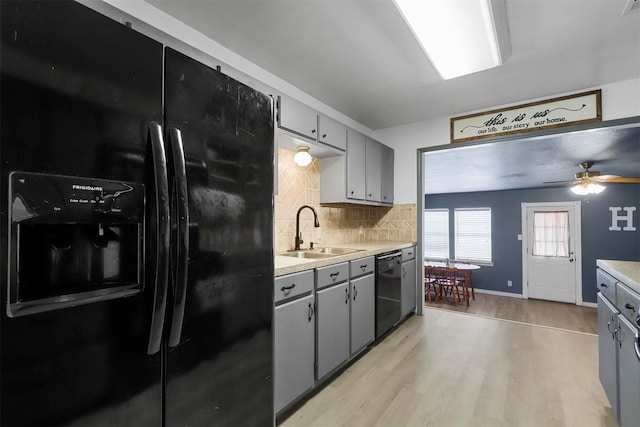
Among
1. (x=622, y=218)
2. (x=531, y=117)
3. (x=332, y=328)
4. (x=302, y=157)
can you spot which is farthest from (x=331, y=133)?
(x=622, y=218)

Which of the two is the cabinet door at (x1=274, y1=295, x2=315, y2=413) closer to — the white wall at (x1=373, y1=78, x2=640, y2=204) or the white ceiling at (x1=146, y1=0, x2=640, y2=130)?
the white ceiling at (x1=146, y1=0, x2=640, y2=130)

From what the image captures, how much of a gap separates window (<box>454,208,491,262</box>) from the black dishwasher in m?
5.19

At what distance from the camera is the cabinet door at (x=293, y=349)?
1.74m

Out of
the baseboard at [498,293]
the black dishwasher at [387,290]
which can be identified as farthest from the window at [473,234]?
the black dishwasher at [387,290]

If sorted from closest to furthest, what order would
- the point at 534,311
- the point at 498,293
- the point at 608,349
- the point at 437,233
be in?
the point at 608,349 < the point at 534,311 < the point at 498,293 < the point at 437,233

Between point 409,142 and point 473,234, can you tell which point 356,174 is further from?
point 473,234

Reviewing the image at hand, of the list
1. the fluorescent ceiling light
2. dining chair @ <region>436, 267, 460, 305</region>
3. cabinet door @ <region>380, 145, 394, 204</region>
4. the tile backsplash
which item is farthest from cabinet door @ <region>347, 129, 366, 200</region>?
dining chair @ <region>436, 267, 460, 305</region>

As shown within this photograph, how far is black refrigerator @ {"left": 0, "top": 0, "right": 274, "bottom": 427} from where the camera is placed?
2.17ft

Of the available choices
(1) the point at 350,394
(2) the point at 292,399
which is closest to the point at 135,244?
(2) the point at 292,399

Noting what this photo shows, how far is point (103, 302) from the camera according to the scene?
783 mm

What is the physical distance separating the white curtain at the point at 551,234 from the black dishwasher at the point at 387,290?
5.16 meters

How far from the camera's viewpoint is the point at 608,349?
177cm

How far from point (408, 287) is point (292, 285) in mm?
2145

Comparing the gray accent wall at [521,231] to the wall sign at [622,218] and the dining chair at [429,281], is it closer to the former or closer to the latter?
the wall sign at [622,218]
